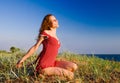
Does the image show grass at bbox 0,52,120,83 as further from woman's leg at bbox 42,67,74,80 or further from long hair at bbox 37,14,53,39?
long hair at bbox 37,14,53,39

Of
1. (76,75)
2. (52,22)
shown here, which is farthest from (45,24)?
(76,75)

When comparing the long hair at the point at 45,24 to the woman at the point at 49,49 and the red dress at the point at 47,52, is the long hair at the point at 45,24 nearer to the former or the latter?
the woman at the point at 49,49

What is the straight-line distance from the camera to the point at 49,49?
7359 millimetres

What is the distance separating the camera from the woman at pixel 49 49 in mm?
7293

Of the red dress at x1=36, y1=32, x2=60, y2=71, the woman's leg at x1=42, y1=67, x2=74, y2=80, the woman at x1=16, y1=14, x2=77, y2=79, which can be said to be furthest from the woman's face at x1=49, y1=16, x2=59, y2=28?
the woman's leg at x1=42, y1=67, x2=74, y2=80

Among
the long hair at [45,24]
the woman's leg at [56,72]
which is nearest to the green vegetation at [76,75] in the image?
the woman's leg at [56,72]

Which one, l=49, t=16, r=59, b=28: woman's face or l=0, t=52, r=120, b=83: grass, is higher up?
l=49, t=16, r=59, b=28: woman's face

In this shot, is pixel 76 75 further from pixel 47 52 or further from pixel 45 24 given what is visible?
pixel 45 24

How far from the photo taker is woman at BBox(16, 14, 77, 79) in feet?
23.9

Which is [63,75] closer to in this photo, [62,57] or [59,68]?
[59,68]

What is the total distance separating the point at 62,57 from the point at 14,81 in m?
3.79

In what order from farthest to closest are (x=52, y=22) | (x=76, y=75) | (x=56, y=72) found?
1. (x=76, y=75)
2. (x=52, y=22)
3. (x=56, y=72)

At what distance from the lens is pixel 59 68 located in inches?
291

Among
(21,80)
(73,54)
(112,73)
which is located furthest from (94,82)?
(73,54)
